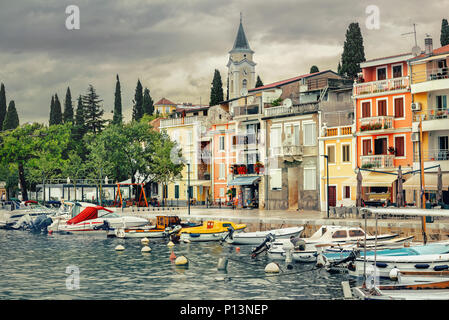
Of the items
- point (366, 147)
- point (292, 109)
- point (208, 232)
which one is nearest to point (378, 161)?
point (366, 147)

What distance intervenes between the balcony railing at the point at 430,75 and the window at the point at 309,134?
1281 cm

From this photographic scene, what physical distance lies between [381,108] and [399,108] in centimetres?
182

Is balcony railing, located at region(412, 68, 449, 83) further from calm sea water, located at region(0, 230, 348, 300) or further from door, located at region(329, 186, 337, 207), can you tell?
calm sea water, located at region(0, 230, 348, 300)

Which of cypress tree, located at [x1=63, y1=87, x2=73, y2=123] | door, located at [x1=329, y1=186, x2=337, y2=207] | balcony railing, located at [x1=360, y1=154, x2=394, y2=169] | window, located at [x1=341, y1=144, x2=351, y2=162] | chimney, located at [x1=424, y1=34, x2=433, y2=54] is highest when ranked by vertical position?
cypress tree, located at [x1=63, y1=87, x2=73, y2=123]

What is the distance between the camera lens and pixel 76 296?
26781mm

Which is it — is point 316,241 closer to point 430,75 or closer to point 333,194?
point 430,75

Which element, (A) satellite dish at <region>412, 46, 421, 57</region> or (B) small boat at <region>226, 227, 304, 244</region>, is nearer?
(B) small boat at <region>226, 227, 304, 244</region>

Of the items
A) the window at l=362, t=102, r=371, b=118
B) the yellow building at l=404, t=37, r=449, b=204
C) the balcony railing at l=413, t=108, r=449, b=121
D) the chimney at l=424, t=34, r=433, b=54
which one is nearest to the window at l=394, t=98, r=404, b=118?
the yellow building at l=404, t=37, r=449, b=204

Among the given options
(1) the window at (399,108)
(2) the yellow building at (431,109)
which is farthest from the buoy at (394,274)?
(1) the window at (399,108)

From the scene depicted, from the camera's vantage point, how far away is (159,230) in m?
51.3

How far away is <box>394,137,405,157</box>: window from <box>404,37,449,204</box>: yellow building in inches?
59.8

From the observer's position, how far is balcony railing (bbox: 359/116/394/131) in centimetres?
5584
